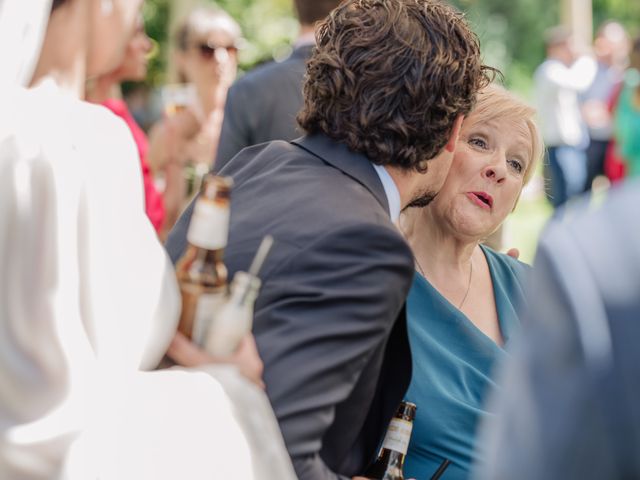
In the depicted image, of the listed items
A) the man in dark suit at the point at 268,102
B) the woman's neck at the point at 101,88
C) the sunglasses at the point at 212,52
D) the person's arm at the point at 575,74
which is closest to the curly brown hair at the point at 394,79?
the man in dark suit at the point at 268,102

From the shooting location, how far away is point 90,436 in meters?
A: 1.86

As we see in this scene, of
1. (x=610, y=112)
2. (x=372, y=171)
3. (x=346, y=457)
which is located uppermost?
(x=372, y=171)

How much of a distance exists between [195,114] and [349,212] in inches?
161

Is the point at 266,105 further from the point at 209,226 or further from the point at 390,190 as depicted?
the point at 209,226

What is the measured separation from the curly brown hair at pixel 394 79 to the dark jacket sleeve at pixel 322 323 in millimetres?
301

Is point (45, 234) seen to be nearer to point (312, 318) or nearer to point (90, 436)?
point (90, 436)

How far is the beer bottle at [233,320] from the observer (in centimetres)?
204

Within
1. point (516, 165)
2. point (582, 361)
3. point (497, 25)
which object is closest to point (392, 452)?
point (516, 165)

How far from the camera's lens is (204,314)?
2.04 m

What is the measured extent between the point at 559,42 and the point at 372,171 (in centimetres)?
1165

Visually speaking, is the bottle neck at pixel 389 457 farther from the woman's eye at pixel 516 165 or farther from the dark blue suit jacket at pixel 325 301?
the woman's eye at pixel 516 165

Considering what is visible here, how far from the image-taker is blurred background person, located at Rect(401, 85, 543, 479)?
3053 mm

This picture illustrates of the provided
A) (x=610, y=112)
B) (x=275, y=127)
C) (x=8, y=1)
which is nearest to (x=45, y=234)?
(x=8, y=1)

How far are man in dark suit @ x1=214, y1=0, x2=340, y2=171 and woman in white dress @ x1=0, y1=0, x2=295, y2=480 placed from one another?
2.84 m
